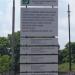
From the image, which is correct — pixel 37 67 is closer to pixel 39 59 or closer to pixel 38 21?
pixel 39 59

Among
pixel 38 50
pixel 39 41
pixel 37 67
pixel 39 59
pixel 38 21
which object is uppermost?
pixel 38 21

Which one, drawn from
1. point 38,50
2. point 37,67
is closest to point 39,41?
point 38,50

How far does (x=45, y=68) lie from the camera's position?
737 inches

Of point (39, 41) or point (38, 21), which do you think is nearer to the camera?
point (38, 21)

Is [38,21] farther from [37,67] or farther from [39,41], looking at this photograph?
[37,67]

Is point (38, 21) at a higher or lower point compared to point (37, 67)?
higher

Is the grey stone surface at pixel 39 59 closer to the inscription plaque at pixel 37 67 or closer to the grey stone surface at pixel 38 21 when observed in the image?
the inscription plaque at pixel 37 67

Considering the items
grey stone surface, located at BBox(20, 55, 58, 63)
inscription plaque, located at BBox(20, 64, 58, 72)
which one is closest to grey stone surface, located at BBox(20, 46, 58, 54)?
grey stone surface, located at BBox(20, 55, 58, 63)

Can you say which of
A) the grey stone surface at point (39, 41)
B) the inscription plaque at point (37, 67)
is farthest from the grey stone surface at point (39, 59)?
the grey stone surface at point (39, 41)

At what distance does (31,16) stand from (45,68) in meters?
2.45

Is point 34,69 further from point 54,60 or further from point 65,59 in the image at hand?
point 65,59

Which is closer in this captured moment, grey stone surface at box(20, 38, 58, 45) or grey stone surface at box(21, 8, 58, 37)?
grey stone surface at box(21, 8, 58, 37)

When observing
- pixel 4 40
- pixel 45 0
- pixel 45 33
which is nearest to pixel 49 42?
pixel 45 33

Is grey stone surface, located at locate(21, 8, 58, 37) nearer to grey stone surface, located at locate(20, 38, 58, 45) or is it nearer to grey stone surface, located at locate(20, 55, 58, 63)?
grey stone surface, located at locate(20, 38, 58, 45)
